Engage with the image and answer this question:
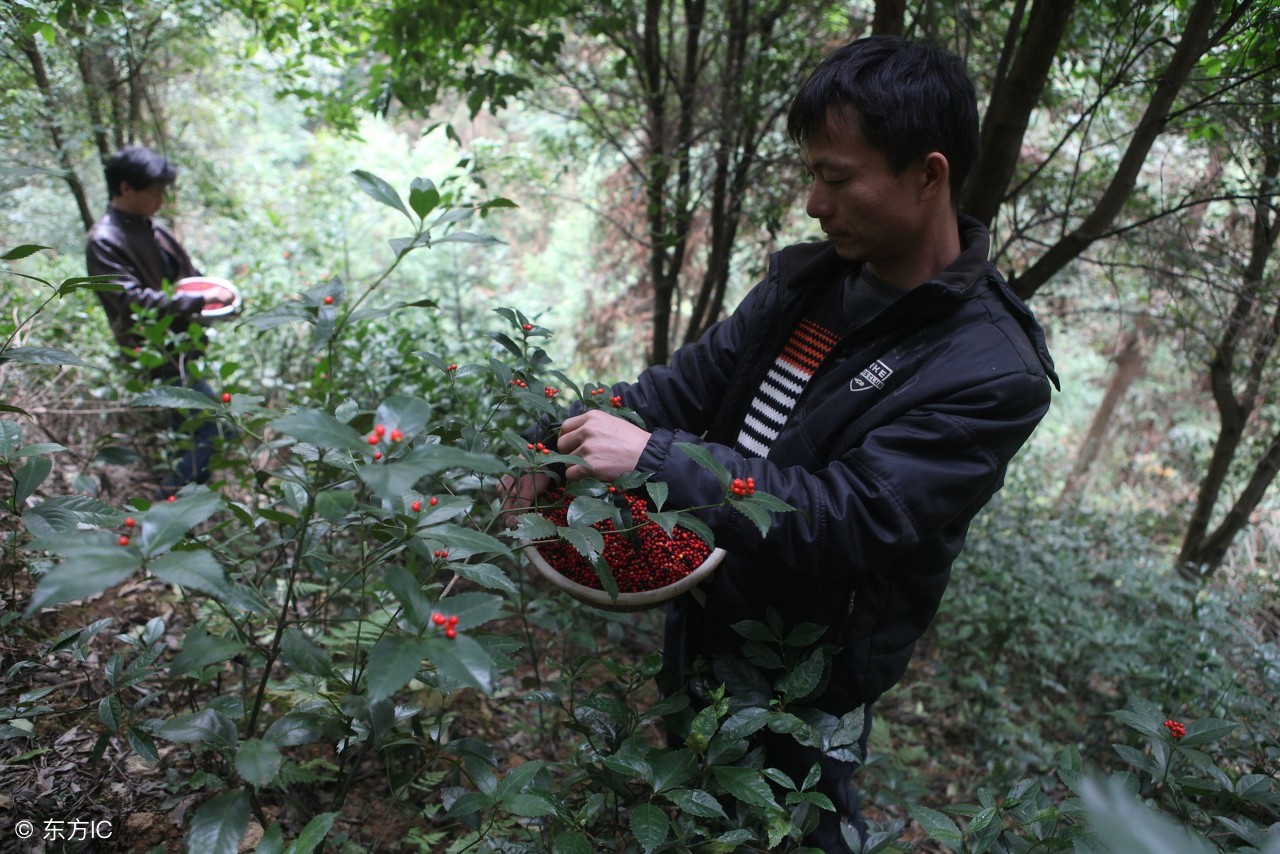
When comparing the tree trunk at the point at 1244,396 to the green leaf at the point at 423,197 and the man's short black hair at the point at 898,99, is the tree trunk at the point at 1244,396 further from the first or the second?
the green leaf at the point at 423,197

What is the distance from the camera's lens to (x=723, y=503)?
1233 mm

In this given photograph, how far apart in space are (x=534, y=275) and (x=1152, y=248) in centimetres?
800

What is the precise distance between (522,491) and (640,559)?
0.26m

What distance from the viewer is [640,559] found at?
1.49m

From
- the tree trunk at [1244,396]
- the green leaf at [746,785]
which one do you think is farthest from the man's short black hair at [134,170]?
the tree trunk at [1244,396]

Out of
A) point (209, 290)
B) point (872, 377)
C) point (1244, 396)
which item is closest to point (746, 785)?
point (872, 377)

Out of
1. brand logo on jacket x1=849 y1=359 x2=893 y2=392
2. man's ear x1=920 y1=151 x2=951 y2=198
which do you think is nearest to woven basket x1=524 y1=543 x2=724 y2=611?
brand logo on jacket x1=849 y1=359 x2=893 y2=392

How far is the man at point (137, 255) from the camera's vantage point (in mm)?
3531

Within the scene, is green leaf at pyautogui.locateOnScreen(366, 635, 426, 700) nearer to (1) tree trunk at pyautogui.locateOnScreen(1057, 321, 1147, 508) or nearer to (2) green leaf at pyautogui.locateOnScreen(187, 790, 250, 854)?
(2) green leaf at pyautogui.locateOnScreen(187, 790, 250, 854)

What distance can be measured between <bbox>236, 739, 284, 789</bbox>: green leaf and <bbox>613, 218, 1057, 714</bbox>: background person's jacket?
2.15 ft

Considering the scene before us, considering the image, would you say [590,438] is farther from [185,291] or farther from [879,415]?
[185,291]

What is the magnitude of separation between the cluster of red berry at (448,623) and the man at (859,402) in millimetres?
427

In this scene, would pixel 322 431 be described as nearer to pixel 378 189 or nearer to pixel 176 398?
pixel 176 398

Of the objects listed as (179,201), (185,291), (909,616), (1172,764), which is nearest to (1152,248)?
(1172,764)
